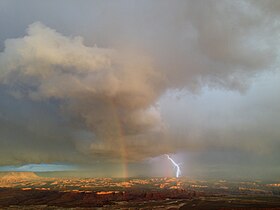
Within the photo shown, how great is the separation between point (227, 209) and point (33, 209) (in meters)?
95.5

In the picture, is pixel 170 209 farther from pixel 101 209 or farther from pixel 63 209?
pixel 63 209

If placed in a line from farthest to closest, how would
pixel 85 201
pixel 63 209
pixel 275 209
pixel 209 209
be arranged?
pixel 85 201 < pixel 63 209 < pixel 209 209 < pixel 275 209

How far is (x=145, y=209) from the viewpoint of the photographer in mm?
148000

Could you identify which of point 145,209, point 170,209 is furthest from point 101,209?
point 170,209

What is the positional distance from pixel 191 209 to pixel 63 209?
64.4 meters

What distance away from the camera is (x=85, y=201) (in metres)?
200

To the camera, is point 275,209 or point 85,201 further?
point 85,201

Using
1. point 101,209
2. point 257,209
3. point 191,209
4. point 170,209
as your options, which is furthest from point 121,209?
point 257,209

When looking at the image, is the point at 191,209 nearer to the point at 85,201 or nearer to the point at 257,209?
the point at 257,209

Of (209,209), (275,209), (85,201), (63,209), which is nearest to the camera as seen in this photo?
(275,209)

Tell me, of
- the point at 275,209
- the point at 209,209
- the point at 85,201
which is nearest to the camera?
the point at 275,209

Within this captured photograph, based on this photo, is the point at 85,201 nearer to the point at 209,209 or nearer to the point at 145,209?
the point at 145,209

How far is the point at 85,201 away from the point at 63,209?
42.2 meters

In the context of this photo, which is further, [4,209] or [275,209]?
[4,209]
